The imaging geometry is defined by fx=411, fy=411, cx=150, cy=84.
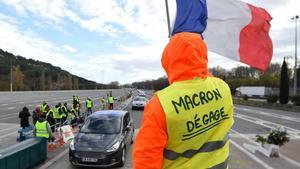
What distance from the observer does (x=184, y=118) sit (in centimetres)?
268

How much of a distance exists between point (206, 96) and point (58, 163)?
1076cm

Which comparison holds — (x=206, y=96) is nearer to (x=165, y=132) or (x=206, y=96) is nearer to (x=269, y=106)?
(x=165, y=132)

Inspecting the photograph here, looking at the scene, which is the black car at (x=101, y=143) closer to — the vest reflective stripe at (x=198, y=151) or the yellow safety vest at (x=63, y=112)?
the yellow safety vest at (x=63, y=112)

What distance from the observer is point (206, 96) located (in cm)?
286

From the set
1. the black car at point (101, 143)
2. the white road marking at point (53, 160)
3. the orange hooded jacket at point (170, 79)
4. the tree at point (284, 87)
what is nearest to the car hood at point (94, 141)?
the black car at point (101, 143)

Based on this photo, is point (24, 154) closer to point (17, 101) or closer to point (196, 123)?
point (196, 123)

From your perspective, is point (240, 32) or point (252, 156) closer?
point (240, 32)

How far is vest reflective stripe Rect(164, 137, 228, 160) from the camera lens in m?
2.66

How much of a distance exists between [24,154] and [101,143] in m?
2.46

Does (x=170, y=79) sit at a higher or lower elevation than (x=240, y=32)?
lower

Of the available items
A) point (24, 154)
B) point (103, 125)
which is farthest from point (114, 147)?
point (24, 154)

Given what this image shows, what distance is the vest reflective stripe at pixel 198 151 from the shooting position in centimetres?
266

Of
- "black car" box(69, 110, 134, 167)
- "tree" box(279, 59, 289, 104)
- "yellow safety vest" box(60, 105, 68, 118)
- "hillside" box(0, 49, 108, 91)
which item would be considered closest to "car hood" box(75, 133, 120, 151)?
"black car" box(69, 110, 134, 167)

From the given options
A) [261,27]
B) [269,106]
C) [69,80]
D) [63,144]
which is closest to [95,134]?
[63,144]
